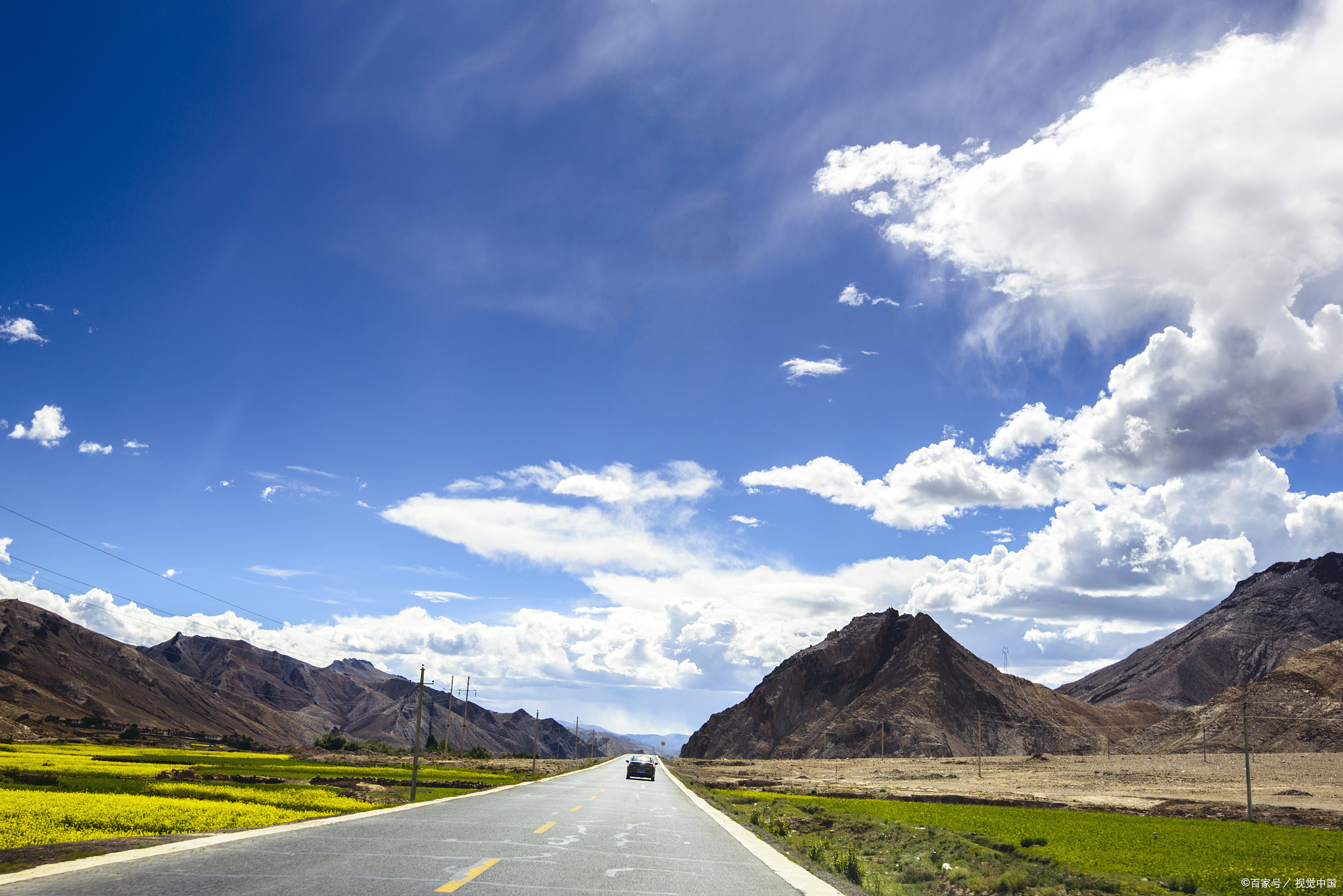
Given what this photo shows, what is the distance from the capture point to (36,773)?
108ft

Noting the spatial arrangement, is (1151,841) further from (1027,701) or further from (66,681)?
(66,681)

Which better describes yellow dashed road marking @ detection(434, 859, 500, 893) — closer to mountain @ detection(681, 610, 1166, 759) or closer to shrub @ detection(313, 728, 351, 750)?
shrub @ detection(313, 728, 351, 750)

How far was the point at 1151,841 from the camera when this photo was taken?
30.7 meters

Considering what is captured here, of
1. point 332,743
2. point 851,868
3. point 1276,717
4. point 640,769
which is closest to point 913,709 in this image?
point 1276,717

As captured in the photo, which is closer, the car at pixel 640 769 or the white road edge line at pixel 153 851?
the white road edge line at pixel 153 851

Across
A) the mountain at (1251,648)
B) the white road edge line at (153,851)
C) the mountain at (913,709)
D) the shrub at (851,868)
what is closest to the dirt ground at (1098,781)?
the mountain at (913,709)

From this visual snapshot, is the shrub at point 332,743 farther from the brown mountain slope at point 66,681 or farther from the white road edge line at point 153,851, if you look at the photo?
the white road edge line at point 153,851

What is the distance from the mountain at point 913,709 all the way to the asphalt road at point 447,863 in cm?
13318

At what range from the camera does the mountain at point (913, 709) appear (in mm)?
150000

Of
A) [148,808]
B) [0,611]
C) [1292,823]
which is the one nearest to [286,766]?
[148,808]

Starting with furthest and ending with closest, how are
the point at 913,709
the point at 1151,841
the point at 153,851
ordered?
the point at 913,709
the point at 1151,841
the point at 153,851

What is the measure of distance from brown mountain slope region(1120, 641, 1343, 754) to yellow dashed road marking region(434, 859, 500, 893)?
120141 millimetres

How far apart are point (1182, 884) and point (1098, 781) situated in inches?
2969

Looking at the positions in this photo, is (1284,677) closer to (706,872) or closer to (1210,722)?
(1210,722)
